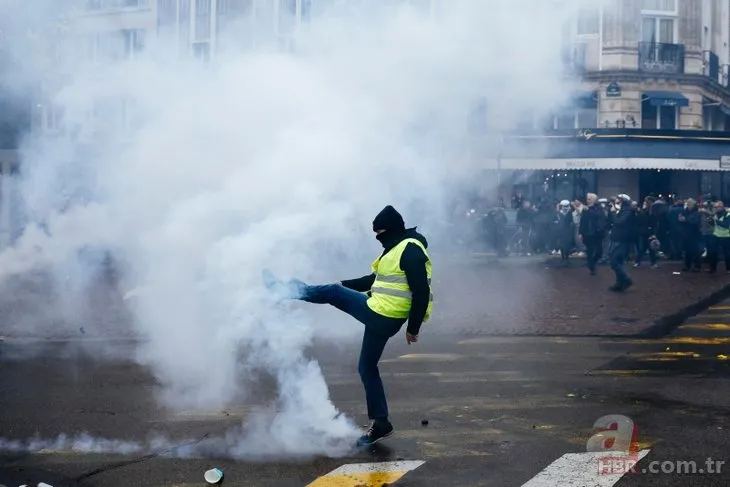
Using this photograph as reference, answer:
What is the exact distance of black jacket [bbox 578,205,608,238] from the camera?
64.1 ft

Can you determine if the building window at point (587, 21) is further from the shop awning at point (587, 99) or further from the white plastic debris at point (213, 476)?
the shop awning at point (587, 99)

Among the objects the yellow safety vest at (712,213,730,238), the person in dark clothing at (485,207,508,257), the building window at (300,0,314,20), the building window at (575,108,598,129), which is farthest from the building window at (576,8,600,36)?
the building window at (575,108,598,129)

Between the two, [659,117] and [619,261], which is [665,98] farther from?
[619,261]

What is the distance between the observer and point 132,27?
50.4 feet

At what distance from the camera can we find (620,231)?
56.9ft

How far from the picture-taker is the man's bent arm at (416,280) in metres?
6.67

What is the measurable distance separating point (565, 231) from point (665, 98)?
33.1 ft

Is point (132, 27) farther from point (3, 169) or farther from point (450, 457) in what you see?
point (450, 457)

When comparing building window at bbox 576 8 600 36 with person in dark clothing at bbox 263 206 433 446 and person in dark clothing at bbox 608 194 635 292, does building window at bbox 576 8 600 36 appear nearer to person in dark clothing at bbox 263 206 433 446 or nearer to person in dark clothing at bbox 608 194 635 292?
person in dark clothing at bbox 608 194 635 292

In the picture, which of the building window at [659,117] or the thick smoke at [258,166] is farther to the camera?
the building window at [659,117]

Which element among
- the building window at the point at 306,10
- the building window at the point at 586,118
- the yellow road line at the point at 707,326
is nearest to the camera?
the building window at the point at 306,10

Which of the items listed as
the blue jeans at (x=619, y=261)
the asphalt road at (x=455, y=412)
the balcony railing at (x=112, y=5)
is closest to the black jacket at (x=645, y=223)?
the blue jeans at (x=619, y=261)

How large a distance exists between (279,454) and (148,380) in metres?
3.09

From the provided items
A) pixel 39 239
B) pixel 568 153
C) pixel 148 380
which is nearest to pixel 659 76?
pixel 568 153
